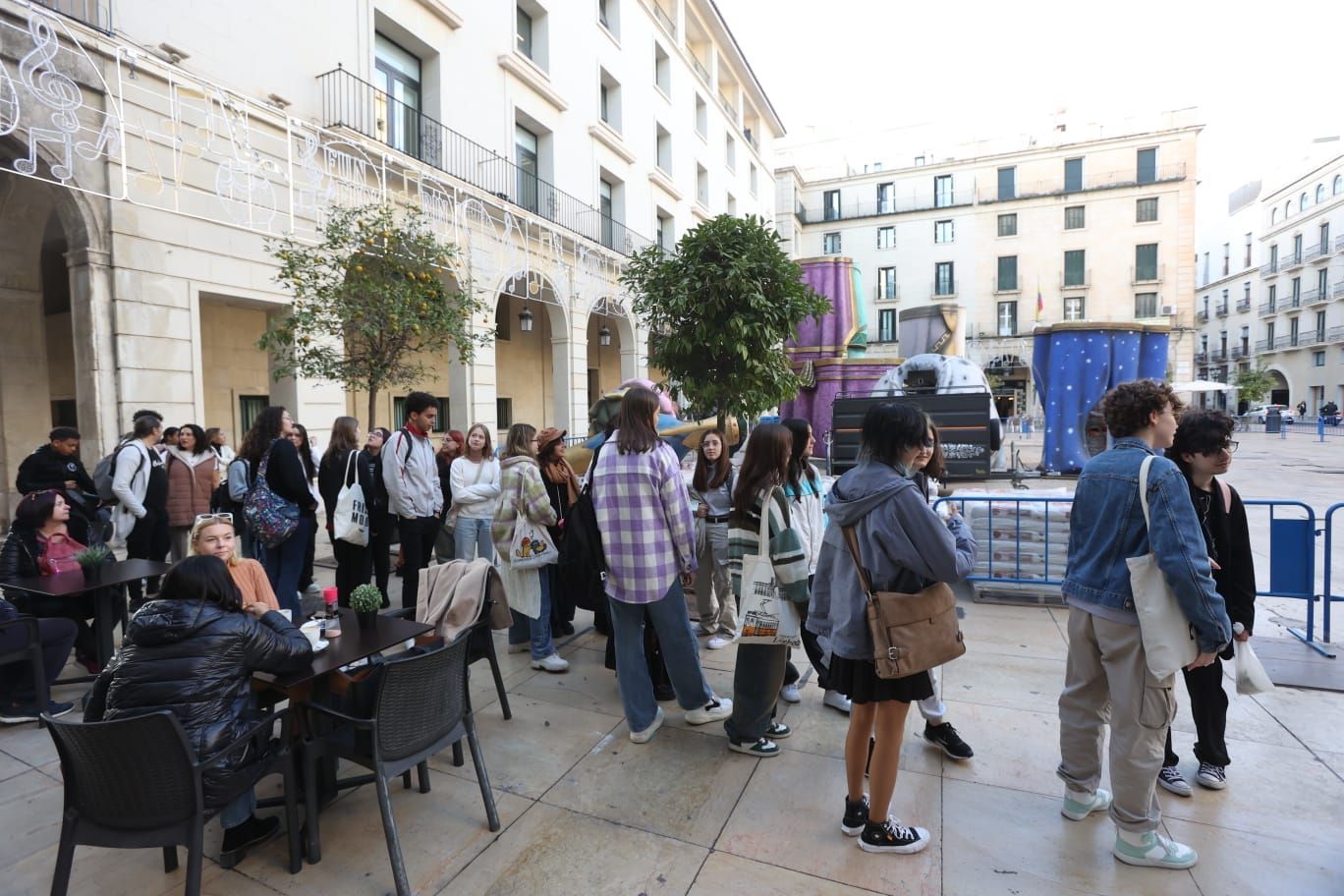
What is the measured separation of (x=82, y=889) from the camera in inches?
94.9

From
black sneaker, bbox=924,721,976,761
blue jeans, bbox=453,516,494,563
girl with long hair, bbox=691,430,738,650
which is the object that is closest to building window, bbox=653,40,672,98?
blue jeans, bbox=453,516,494,563

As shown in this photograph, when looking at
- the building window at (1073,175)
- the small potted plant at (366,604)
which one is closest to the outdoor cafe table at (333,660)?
the small potted plant at (366,604)

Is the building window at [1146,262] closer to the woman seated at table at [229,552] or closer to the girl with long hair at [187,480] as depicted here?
the girl with long hair at [187,480]

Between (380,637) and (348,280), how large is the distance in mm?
5328

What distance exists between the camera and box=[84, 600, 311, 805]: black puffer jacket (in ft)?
7.15

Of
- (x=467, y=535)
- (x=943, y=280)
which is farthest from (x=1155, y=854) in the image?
(x=943, y=280)

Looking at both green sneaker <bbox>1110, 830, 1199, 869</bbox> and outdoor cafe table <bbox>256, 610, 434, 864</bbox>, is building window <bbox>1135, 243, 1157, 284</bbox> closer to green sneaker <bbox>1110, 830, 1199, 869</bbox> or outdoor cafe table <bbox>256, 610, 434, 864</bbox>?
green sneaker <bbox>1110, 830, 1199, 869</bbox>

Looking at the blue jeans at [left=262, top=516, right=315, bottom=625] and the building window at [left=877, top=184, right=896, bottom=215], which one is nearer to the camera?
the blue jeans at [left=262, top=516, right=315, bottom=625]

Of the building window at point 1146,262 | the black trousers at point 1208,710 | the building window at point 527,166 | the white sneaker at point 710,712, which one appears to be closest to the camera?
the black trousers at point 1208,710

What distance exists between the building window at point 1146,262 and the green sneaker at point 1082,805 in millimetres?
40448

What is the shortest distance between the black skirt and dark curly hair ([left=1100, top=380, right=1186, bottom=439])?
1.22 metres

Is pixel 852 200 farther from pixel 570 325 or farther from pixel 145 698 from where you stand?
pixel 145 698

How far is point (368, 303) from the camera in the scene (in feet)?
23.0

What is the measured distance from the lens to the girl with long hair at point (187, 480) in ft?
20.2
